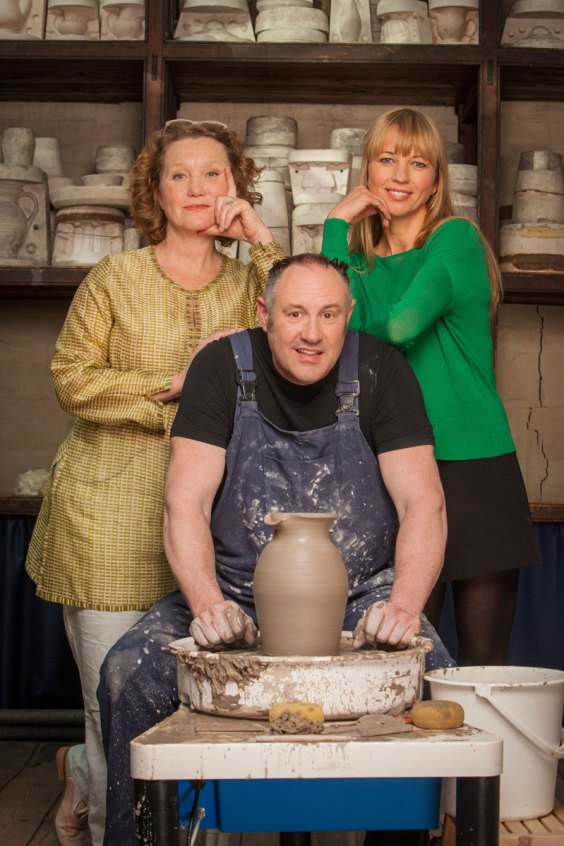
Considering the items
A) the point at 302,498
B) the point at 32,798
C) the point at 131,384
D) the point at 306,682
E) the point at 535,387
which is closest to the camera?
the point at 306,682

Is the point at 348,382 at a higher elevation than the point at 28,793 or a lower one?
higher

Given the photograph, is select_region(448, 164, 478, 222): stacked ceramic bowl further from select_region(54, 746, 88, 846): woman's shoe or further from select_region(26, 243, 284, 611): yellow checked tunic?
select_region(54, 746, 88, 846): woman's shoe

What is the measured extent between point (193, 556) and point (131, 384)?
69 centimetres

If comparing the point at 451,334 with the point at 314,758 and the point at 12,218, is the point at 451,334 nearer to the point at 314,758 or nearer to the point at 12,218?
the point at 314,758

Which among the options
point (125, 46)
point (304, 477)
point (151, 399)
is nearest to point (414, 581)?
point (304, 477)

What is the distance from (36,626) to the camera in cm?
420

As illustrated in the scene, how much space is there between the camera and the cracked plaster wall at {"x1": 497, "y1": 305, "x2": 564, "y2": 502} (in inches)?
187

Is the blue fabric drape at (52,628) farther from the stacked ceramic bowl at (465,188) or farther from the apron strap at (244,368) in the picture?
the apron strap at (244,368)

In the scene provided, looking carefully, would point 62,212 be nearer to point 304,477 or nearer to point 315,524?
point 304,477

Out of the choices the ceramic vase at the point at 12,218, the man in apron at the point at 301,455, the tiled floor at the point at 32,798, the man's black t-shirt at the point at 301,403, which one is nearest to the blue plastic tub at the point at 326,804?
the man in apron at the point at 301,455

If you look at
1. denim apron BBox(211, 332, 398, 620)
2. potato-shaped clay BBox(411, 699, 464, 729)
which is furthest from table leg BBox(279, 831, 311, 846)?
denim apron BBox(211, 332, 398, 620)

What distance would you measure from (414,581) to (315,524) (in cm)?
34

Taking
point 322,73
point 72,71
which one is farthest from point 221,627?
point 72,71

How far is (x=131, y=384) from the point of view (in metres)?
2.82
